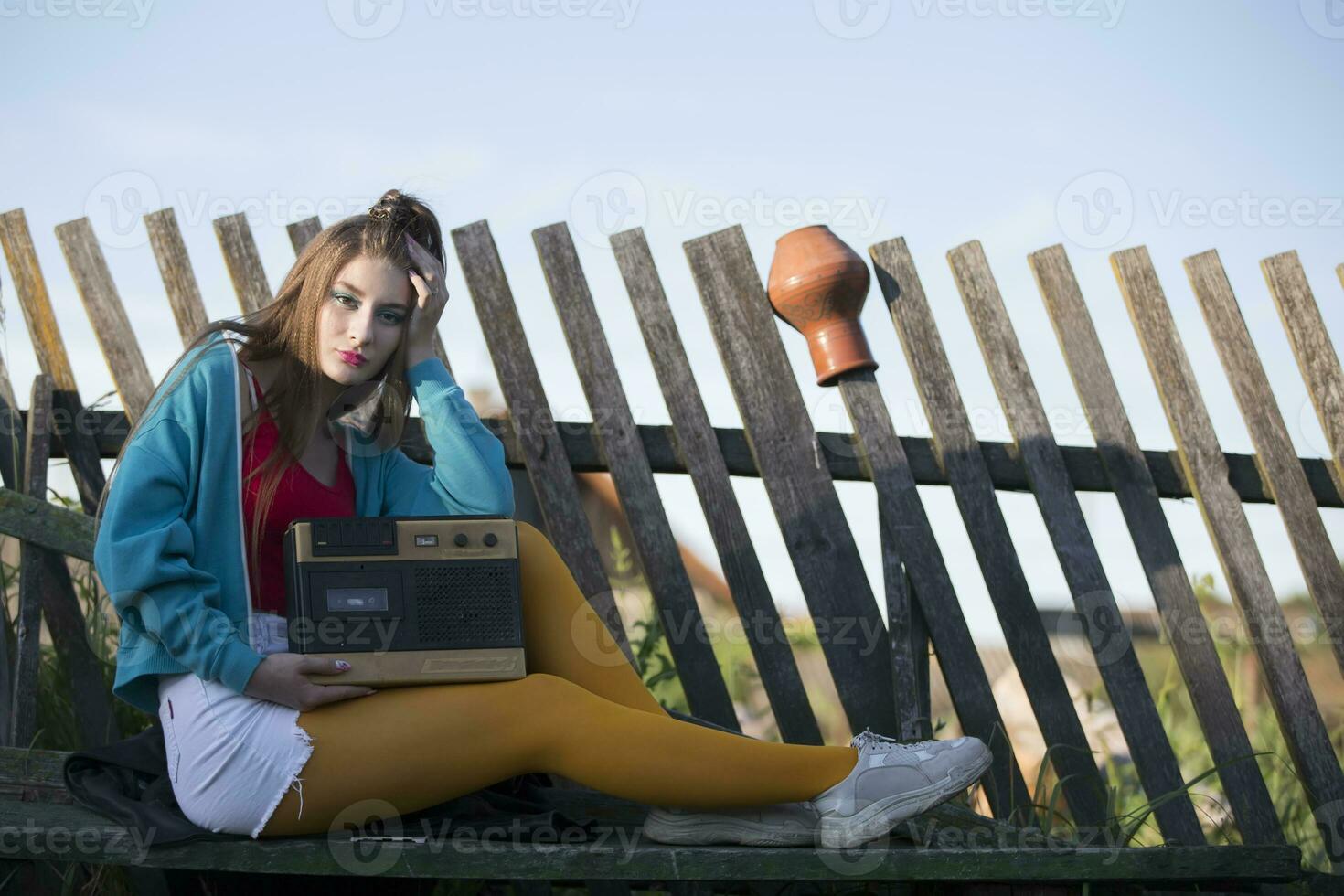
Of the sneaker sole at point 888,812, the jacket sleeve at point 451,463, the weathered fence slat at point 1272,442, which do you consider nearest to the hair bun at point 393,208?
the jacket sleeve at point 451,463

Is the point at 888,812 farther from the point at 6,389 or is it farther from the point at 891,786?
the point at 6,389

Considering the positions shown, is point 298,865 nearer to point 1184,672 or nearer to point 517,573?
point 517,573

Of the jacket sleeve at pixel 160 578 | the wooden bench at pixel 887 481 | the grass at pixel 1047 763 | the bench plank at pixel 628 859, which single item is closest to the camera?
the bench plank at pixel 628 859

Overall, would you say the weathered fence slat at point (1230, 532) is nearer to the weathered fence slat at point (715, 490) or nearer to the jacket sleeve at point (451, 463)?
the weathered fence slat at point (715, 490)

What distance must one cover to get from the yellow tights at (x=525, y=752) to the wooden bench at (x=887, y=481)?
980 millimetres


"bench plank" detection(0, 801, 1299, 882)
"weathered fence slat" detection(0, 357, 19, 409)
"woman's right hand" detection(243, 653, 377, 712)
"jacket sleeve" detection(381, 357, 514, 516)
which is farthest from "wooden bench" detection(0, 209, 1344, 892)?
"woman's right hand" detection(243, 653, 377, 712)

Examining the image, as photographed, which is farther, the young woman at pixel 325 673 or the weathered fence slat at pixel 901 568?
the weathered fence slat at pixel 901 568

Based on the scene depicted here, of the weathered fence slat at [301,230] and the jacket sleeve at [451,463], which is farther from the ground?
the weathered fence slat at [301,230]

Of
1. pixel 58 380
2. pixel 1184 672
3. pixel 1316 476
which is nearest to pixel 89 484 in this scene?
pixel 58 380

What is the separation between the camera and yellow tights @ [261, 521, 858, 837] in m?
1.88

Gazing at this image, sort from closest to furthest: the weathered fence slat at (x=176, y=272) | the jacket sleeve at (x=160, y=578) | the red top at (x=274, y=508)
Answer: the jacket sleeve at (x=160, y=578) < the red top at (x=274, y=508) < the weathered fence slat at (x=176, y=272)

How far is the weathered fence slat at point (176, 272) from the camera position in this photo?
10.1 ft

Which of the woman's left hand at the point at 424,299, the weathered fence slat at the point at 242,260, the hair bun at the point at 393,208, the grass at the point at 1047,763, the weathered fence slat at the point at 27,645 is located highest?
the weathered fence slat at the point at 242,260

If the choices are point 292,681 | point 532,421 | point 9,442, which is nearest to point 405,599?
point 292,681
